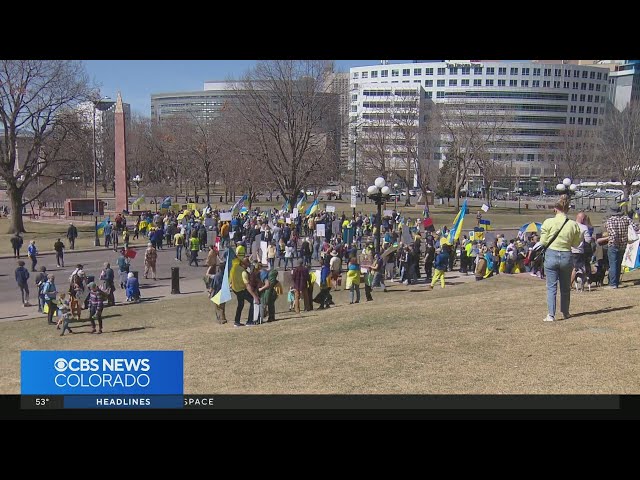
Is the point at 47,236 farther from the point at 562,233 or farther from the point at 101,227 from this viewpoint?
the point at 562,233

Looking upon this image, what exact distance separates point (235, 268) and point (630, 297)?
7065 millimetres

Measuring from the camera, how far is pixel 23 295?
47.2ft

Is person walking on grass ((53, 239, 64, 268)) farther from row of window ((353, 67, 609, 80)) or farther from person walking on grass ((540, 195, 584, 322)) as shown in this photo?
person walking on grass ((540, 195, 584, 322))

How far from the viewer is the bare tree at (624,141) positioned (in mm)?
32438

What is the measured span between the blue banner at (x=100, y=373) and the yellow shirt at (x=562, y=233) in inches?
207

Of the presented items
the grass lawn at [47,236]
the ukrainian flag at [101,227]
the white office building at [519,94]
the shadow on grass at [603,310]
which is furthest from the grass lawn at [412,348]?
the ukrainian flag at [101,227]

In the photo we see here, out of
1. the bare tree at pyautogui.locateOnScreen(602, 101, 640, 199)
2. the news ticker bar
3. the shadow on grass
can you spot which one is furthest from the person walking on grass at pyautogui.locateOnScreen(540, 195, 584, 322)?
the bare tree at pyautogui.locateOnScreen(602, 101, 640, 199)

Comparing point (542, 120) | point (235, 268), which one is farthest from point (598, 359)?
point (542, 120)

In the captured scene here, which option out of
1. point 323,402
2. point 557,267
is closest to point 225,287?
point 323,402

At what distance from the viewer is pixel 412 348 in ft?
25.3

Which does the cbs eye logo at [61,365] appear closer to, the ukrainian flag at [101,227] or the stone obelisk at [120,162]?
the ukrainian flag at [101,227]

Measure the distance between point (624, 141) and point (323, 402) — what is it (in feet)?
104

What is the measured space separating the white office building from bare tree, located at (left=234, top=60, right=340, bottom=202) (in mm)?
1768
